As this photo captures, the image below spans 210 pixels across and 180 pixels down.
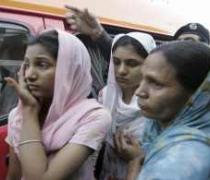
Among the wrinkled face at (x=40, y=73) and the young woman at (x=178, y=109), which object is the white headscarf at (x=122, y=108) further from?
the young woman at (x=178, y=109)

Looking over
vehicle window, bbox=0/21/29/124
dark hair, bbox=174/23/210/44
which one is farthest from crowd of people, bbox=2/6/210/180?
dark hair, bbox=174/23/210/44

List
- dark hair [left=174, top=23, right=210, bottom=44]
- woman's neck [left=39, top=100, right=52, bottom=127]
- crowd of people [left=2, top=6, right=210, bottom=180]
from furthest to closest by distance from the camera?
dark hair [left=174, top=23, right=210, bottom=44], woman's neck [left=39, top=100, right=52, bottom=127], crowd of people [left=2, top=6, right=210, bottom=180]

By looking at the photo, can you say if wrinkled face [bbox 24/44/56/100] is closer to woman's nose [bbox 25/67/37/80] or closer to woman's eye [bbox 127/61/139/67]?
woman's nose [bbox 25/67/37/80]

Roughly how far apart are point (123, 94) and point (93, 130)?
1.70 feet

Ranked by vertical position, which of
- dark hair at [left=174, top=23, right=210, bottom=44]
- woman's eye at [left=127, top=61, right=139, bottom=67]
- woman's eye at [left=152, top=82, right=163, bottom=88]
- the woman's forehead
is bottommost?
dark hair at [left=174, top=23, right=210, bottom=44]

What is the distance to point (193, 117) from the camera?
153cm

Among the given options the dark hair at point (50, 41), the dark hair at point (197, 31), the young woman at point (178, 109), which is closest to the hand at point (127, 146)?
the young woman at point (178, 109)

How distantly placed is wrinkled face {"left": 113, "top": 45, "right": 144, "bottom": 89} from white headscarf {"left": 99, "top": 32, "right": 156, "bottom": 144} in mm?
44

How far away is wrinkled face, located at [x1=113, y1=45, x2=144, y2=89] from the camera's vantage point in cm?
242

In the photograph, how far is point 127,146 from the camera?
2.07 m

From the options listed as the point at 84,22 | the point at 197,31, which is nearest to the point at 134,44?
the point at 84,22

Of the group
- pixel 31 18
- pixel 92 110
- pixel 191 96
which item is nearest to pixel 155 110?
pixel 191 96

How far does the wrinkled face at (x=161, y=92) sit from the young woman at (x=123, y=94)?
67cm

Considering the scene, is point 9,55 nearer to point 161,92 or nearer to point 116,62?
point 116,62
